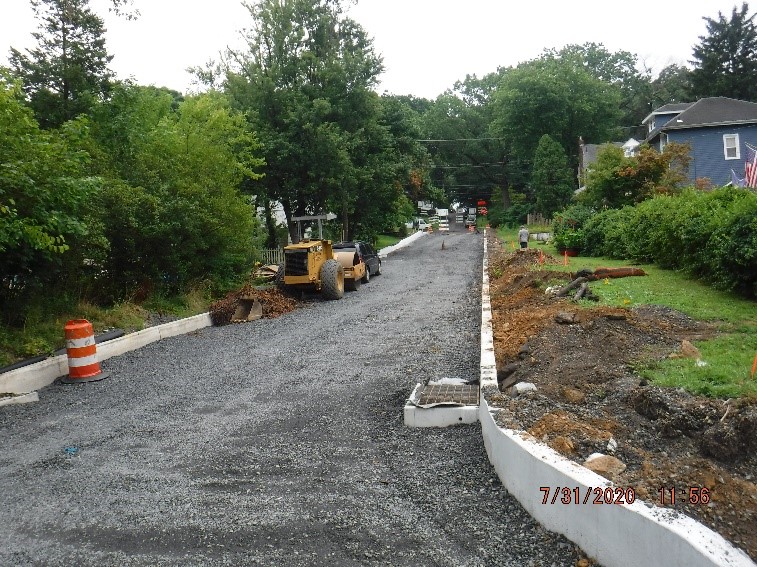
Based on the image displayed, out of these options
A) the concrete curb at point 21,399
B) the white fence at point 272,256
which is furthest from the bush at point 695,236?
the white fence at point 272,256

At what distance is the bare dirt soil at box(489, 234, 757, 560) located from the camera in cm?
379

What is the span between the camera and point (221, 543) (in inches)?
172

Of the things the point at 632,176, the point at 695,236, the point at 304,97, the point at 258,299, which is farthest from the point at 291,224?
the point at 695,236

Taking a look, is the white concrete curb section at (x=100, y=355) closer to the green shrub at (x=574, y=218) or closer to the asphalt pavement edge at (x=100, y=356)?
the asphalt pavement edge at (x=100, y=356)

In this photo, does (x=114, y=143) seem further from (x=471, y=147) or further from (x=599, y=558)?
(x=471, y=147)

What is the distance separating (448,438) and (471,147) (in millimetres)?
74030

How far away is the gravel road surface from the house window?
3226cm

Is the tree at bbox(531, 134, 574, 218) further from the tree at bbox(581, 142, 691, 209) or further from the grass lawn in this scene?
the grass lawn

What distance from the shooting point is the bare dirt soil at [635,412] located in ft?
12.4

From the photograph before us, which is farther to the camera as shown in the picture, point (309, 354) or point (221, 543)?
point (309, 354)

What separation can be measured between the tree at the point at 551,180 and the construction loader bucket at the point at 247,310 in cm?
4257

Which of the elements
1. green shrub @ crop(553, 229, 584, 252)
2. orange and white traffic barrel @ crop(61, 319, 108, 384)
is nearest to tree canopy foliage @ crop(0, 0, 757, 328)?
orange and white traffic barrel @ crop(61, 319, 108, 384)

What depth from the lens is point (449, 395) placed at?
7.16m

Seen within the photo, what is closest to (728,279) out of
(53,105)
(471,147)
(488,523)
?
(488,523)
